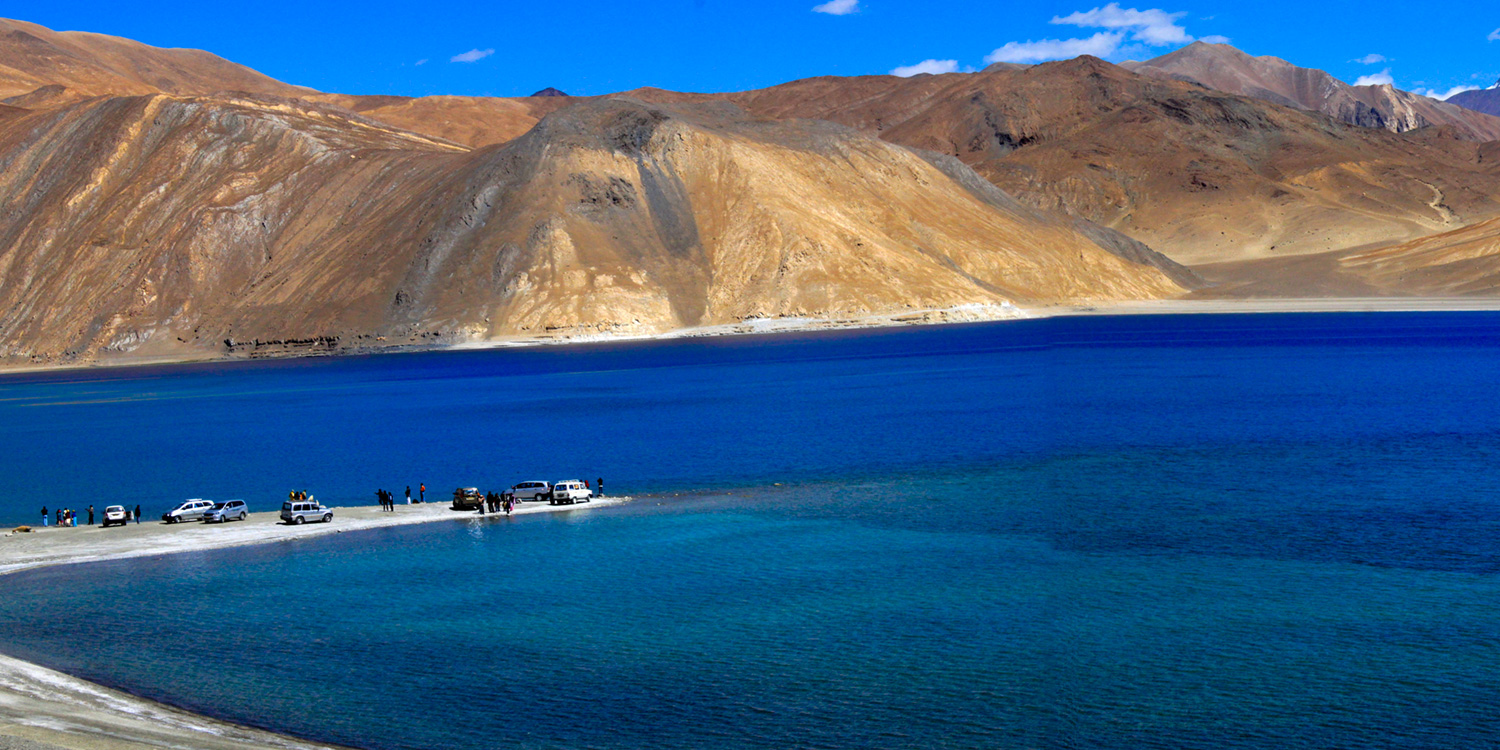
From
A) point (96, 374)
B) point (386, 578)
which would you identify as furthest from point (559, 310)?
point (386, 578)

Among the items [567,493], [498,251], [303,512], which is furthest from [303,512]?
[498,251]

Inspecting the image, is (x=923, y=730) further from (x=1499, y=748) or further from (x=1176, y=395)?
(x=1176, y=395)

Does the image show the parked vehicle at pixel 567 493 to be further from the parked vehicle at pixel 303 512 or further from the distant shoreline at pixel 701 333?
the distant shoreline at pixel 701 333

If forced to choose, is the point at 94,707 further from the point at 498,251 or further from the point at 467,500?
the point at 498,251

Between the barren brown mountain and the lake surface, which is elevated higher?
the barren brown mountain

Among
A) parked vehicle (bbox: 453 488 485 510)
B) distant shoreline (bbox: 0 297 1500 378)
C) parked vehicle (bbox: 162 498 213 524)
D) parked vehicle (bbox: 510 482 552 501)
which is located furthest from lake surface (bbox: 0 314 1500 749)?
distant shoreline (bbox: 0 297 1500 378)

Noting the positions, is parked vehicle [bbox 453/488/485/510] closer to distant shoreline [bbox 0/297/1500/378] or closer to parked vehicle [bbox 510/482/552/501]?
parked vehicle [bbox 510/482/552/501]
